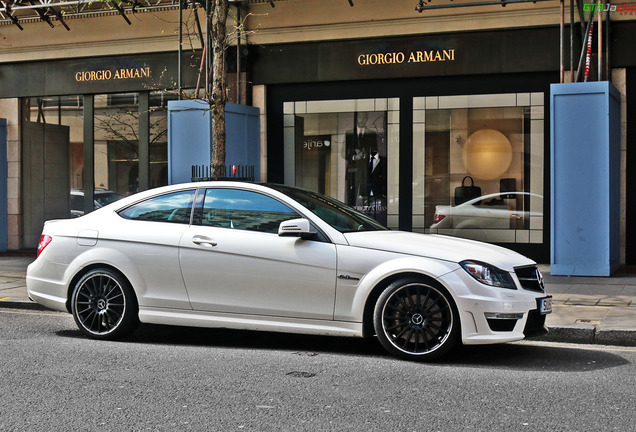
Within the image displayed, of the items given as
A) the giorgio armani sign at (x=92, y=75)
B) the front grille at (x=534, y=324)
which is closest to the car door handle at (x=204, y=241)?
the front grille at (x=534, y=324)

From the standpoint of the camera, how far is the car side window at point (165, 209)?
7559 millimetres

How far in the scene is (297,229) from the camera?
22.4 ft

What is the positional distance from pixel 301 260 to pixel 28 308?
14.9 ft

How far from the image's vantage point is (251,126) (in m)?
15.1

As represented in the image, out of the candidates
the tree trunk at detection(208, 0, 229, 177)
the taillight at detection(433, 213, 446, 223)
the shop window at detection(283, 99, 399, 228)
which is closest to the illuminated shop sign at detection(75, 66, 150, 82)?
the shop window at detection(283, 99, 399, 228)

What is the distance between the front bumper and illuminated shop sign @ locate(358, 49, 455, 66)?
840 centimetres

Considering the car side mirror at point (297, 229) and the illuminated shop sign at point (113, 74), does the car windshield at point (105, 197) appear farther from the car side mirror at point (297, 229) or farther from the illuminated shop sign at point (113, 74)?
the car side mirror at point (297, 229)

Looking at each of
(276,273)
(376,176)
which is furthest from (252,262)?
(376,176)

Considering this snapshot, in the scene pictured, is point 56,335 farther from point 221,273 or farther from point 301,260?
point 301,260

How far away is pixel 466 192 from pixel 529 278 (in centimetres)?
766

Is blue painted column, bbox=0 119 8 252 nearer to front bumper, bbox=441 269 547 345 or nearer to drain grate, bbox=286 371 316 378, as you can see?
drain grate, bbox=286 371 316 378

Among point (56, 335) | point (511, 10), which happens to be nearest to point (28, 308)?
point (56, 335)

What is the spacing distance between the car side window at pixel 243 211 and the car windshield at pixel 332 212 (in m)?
0.20

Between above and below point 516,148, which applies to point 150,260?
below
